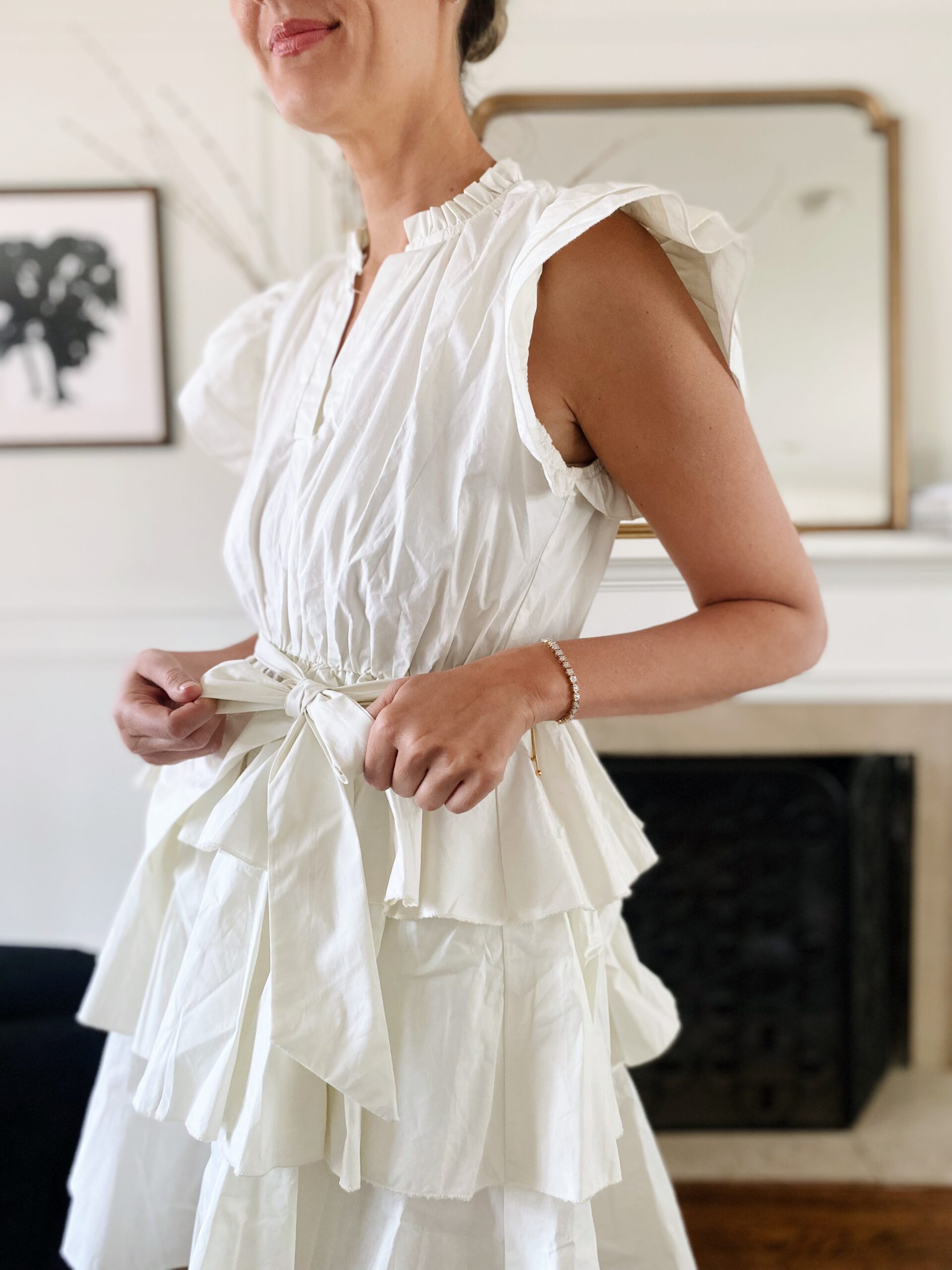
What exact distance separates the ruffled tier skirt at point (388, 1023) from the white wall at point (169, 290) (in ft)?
4.86

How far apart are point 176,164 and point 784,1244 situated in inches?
85.0

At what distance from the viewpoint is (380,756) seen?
54 cm

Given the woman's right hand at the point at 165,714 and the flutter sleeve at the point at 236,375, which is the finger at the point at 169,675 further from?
the flutter sleeve at the point at 236,375

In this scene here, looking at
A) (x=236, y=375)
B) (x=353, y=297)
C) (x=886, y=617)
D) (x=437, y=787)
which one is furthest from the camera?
(x=886, y=617)

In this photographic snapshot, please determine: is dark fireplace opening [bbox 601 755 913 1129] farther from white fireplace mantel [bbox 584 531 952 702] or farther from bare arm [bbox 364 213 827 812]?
bare arm [bbox 364 213 827 812]

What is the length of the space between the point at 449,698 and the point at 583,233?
28 centimetres

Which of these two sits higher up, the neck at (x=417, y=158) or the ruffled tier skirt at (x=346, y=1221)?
the neck at (x=417, y=158)

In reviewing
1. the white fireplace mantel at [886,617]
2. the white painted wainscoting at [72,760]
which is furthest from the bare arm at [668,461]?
the white painted wainscoting at [72,760]

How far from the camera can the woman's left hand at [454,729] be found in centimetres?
52

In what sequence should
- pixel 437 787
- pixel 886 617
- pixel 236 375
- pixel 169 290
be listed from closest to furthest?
pixel 437 787
pixel 236 375
pixel 886 617
pixel 169 290

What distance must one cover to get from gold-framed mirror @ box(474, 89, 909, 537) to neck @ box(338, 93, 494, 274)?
1191 millimetres

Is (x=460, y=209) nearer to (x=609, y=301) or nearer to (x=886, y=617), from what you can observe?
(x=609, y=301)

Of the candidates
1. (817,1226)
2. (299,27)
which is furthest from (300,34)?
(817,1226)

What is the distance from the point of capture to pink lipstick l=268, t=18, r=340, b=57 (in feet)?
2.09
